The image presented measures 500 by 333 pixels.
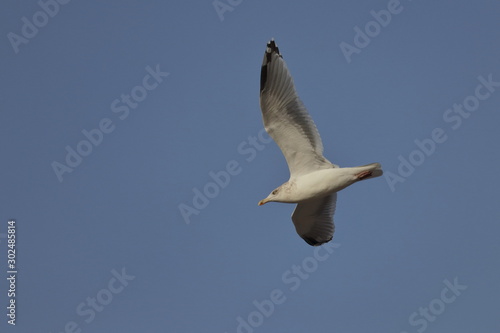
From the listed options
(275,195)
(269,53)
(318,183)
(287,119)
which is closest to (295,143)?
(287,119)

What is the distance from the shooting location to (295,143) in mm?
13266

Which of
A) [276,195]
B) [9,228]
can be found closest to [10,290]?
[9,228]

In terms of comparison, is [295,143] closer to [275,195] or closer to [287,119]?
[287,119]

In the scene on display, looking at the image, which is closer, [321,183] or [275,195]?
[321,183]

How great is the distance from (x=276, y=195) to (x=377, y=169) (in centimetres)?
193

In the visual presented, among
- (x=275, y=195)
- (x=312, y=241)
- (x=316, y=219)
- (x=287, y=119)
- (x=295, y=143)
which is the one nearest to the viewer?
(x=287, y=119)

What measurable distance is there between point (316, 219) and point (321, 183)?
6.58 feet

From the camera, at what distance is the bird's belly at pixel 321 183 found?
42.3ft

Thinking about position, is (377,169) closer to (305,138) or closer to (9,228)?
(305,138)

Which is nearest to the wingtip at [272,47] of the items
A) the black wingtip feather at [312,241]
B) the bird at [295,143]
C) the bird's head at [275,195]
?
the bird at [295,143]

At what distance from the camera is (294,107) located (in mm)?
12906

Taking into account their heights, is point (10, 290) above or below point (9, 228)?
below

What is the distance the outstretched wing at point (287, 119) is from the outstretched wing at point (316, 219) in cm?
141

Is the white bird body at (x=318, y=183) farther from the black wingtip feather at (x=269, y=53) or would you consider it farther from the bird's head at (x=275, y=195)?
the black wingtip feather at (x=269, y=53)
